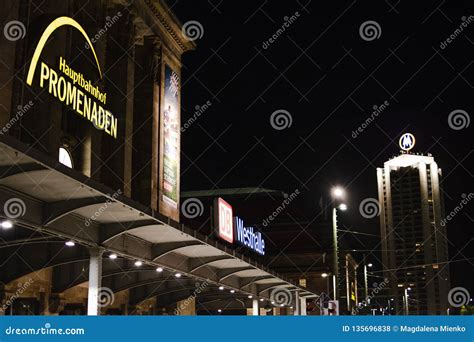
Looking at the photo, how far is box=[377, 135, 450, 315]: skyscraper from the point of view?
442ft

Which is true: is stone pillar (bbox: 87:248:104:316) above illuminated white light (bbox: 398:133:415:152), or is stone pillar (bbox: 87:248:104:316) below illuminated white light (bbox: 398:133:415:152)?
below

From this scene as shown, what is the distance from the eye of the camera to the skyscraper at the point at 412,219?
442 ft

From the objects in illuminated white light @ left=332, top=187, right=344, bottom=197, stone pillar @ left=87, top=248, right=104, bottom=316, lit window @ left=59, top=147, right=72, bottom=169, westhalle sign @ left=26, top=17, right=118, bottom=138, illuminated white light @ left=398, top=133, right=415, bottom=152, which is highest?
illuminated white light @ left=398, top=133, right=415, bottom=152

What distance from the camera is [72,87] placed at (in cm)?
2938

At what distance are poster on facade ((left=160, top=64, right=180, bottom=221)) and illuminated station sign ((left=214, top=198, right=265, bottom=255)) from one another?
13.2 ft

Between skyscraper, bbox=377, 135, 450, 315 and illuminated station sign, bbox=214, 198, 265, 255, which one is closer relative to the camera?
illuminated station sign, bbox=214, 198, 265, 255

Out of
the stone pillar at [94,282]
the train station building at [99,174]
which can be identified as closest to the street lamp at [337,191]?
the train station building at [99,174]

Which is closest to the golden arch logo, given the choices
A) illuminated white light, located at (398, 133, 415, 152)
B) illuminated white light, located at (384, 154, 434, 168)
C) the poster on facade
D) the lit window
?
the lit window

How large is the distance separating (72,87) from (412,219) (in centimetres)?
12077

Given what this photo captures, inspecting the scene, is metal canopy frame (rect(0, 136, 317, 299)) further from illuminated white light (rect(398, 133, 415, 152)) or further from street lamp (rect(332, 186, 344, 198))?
illuminated white light (rect(398, 133, 415, 152))

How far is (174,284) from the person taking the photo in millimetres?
35594

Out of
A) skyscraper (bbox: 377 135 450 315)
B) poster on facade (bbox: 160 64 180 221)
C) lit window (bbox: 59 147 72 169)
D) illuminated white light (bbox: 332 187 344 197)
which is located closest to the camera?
lit window (bbox: 59 147 72 169)

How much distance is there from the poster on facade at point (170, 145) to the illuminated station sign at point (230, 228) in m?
4.04

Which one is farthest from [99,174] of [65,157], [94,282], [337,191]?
[94,282]
